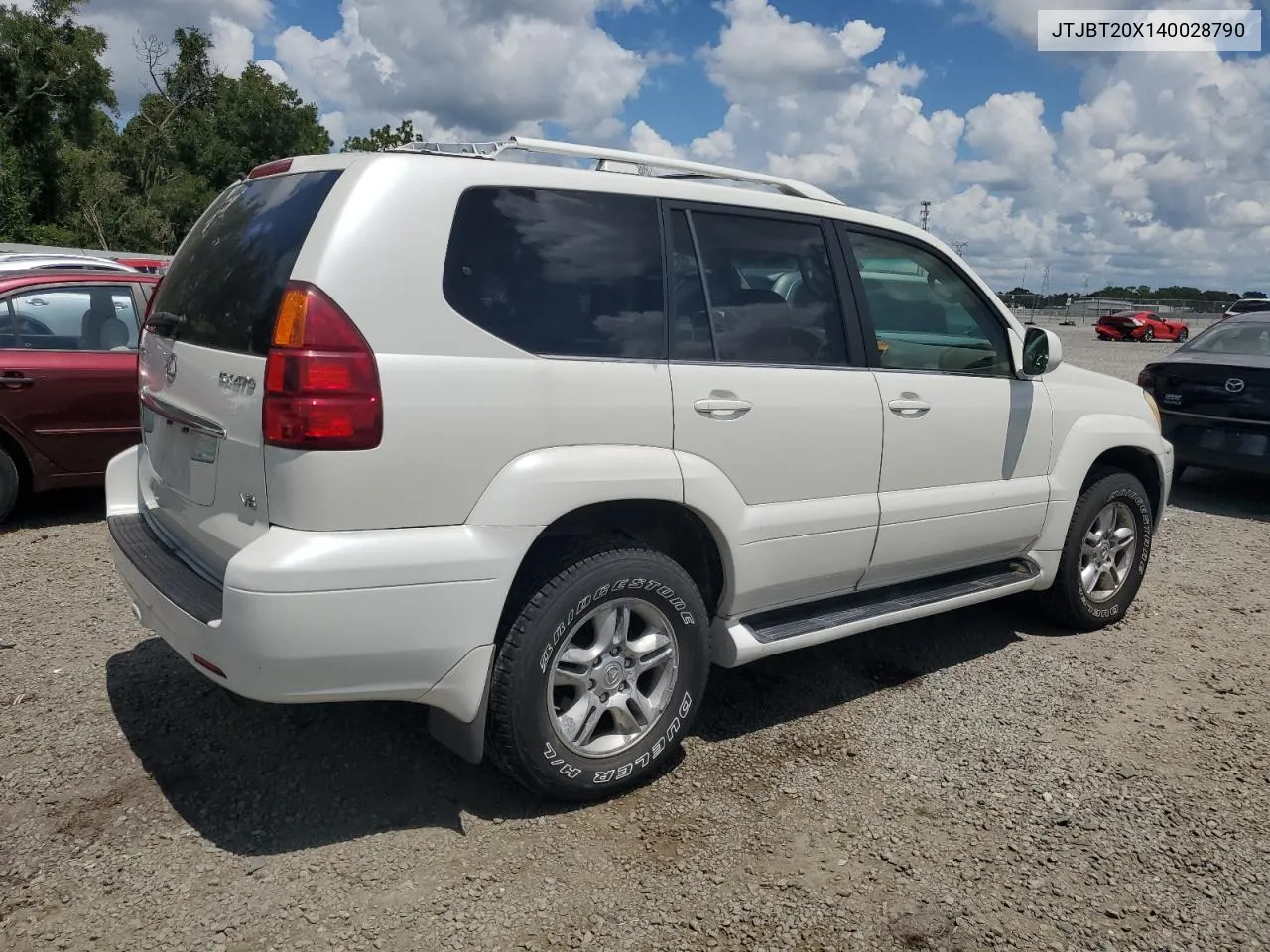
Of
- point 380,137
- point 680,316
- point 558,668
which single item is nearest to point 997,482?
point 680,316

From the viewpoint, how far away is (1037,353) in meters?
4.43

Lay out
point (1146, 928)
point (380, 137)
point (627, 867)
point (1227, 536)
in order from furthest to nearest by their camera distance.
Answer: point (380, 137), point (1227, 536), point (627, 867), point (1146, 928)

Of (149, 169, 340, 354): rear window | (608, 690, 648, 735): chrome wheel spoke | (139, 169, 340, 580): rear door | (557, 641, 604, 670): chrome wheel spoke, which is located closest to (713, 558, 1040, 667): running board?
(608, 690, 648, 735): chrome wheel spoke

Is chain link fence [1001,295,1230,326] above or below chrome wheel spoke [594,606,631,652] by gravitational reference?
above

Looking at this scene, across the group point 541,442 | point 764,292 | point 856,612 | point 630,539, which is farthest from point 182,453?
point 856,612

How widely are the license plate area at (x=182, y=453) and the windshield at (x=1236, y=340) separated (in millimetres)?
8361

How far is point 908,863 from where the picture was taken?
3020 millimetres

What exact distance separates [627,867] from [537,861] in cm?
26

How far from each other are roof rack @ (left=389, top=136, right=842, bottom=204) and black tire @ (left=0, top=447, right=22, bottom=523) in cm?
457

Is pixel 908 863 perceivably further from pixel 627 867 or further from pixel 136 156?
pixel 136 156

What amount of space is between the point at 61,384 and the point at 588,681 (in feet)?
16.1

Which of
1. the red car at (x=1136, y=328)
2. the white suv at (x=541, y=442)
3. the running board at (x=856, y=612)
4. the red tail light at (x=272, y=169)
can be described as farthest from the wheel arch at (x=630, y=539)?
the red car at (x=1136, y=328)

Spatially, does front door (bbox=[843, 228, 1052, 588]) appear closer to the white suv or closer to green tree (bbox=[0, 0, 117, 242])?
the white suv

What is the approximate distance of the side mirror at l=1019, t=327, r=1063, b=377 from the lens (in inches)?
174
